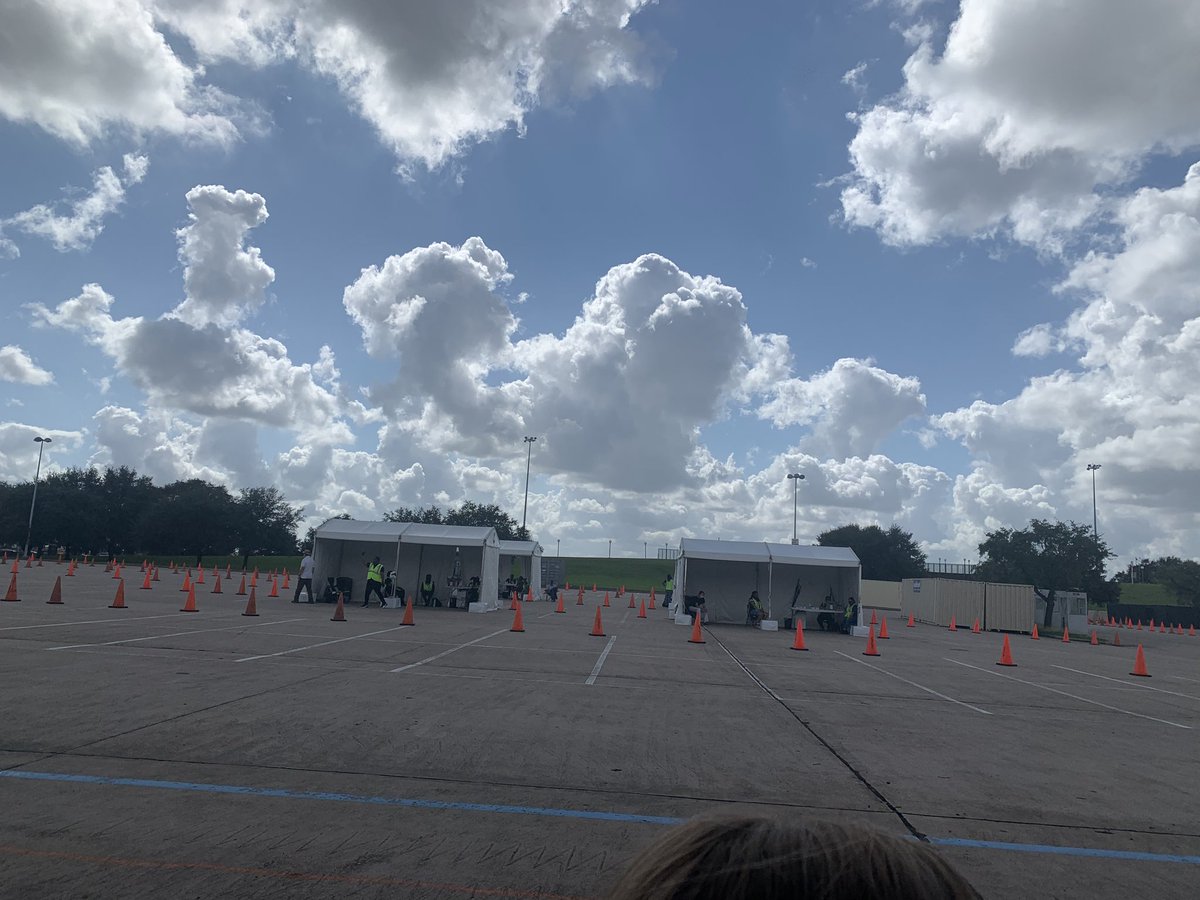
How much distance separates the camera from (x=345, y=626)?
2159cm

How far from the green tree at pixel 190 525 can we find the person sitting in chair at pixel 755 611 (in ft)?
220

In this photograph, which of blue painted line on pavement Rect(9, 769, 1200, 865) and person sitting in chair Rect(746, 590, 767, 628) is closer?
blue painted line on pavement Rect(9, 769, 1200, 865)

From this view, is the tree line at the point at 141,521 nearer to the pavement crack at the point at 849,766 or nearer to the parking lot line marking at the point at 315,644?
the parking lot line marking at the point at 315,644

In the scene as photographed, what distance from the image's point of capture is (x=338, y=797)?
20.5 feet

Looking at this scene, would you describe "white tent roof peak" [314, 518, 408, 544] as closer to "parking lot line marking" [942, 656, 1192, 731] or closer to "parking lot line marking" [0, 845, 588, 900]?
"parking lot line marking" [942, 656, 1192, 731]

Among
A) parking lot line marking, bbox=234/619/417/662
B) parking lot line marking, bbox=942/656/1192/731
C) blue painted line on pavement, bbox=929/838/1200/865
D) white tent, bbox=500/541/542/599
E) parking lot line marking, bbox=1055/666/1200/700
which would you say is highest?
white tent, bbox=500/541/542/599

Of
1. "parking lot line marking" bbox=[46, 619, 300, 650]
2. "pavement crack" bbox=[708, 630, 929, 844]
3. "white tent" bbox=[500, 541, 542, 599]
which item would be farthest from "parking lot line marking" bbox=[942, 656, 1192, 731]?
"white tent" bbox=[500, 541, 542, 599]

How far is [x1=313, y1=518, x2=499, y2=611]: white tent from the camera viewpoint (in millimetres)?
31688

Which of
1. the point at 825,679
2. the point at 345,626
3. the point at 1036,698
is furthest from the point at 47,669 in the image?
the point at 1036,698

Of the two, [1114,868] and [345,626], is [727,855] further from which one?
[345,626]

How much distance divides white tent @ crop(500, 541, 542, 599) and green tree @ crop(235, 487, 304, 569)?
155ft

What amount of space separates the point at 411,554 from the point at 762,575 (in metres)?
13.8

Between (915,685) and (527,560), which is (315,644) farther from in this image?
(527,560)

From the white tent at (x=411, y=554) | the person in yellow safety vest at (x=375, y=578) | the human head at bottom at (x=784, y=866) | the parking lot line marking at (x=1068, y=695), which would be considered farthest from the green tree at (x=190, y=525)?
the human head at bottom at (x=784, y=866)
